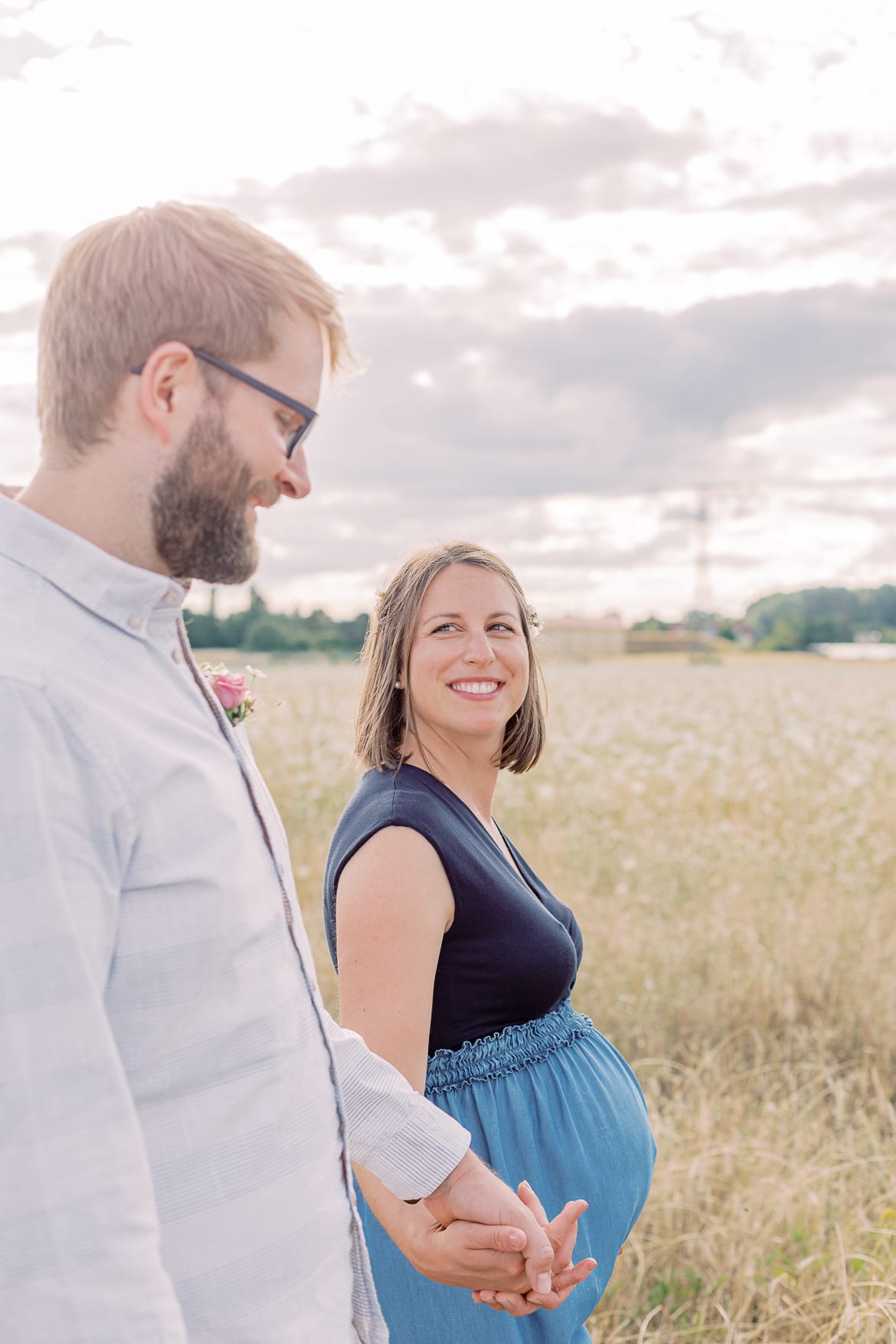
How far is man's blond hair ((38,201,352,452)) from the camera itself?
1357 millimetres

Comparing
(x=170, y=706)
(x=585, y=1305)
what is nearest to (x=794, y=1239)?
(x=585, y=1305)

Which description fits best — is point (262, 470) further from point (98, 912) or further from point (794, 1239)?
point (794, 1239)

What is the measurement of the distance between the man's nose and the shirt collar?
0.25 meters

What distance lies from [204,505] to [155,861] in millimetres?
409

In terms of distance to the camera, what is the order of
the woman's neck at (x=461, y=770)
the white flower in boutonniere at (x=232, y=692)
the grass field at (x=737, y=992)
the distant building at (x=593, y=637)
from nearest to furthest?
the white flower in boutonniere at (x=232, y=692) < the woman's neck at (x=461, y=770) < the grass field at (x=737, y=992) < the distant building at (x=593, y=637)

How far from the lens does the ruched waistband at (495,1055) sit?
2.33 m

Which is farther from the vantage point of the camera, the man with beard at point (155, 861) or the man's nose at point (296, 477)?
the man's nose at point (296, 477)

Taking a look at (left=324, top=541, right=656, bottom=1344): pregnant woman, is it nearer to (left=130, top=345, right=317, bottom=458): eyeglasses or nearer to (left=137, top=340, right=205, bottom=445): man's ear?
(left=130, top=345, right=317, bottom=458): eyeglasses

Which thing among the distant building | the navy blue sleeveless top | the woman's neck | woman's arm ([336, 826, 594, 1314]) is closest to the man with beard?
woman's arm ([336, 826, 594, 1314])

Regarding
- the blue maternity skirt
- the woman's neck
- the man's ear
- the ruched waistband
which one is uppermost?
the man's ear

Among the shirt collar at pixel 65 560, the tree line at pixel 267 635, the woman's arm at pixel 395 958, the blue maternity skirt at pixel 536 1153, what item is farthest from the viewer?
the tree line at pixel 267 635

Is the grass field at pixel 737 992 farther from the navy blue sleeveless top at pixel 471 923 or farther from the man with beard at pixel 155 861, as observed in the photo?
the man with beard at pixel 155 861

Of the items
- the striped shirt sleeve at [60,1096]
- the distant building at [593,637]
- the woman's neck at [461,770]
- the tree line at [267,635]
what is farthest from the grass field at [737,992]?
the distant building at [593,637]

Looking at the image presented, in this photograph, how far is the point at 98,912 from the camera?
3.95 ft
